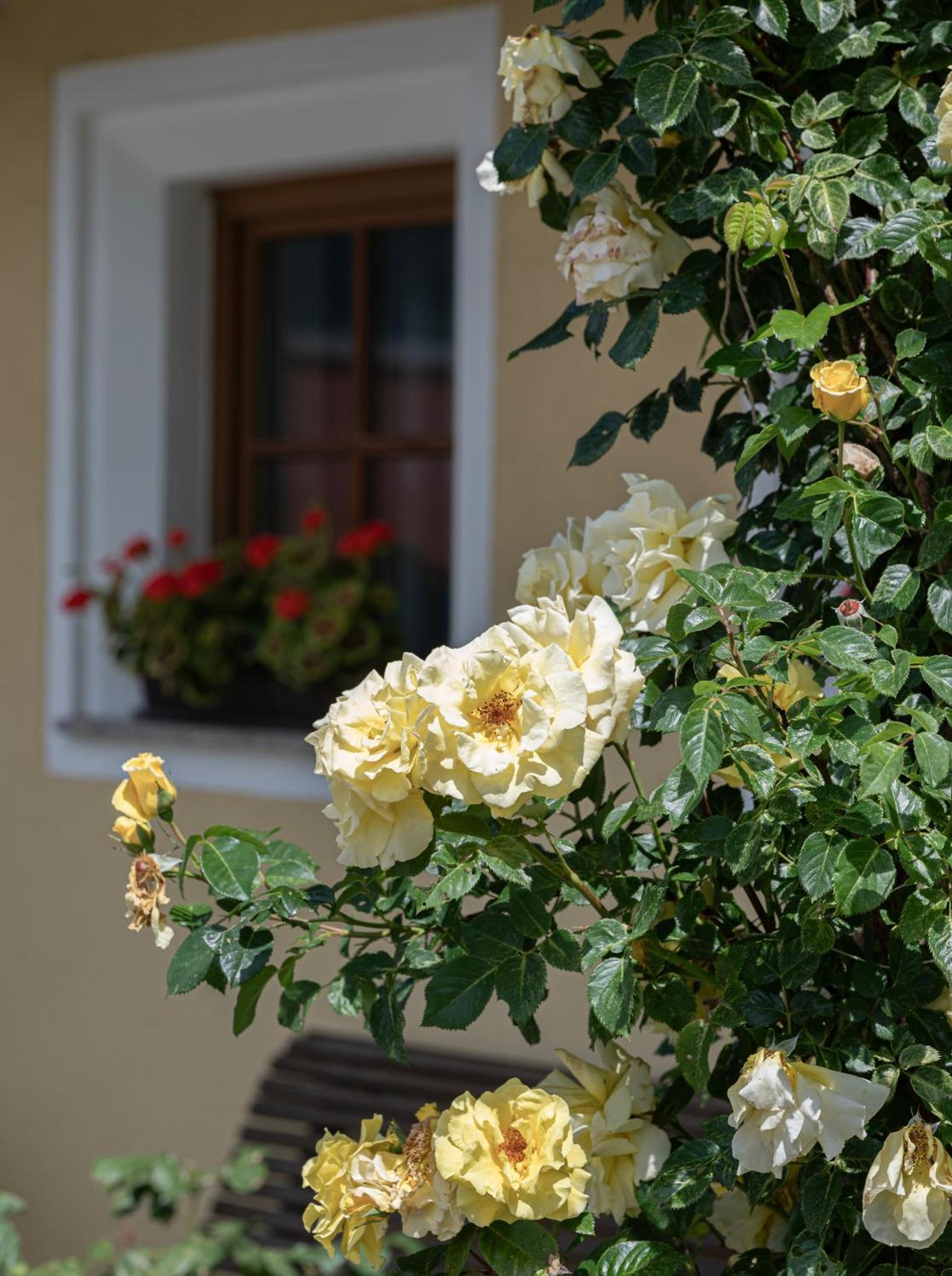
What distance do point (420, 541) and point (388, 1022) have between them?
2.21 metres

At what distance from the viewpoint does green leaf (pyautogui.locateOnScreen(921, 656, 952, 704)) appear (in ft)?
2.83

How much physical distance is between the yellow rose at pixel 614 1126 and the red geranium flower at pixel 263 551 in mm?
2061

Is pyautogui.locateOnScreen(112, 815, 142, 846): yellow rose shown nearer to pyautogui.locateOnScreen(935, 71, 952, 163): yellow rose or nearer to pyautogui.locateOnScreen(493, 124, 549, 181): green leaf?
pyautogui.locateOnScreen(493, 124, 549, 181): green leaf

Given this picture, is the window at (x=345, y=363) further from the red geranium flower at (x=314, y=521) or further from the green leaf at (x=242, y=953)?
the green leaf at (x=242, y=953)

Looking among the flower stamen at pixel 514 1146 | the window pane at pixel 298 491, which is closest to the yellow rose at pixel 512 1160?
the flower stamen at pixel 514 1146

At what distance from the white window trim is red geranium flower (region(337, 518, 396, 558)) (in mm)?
165

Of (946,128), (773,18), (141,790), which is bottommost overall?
(141,790)

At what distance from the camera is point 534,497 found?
8.67 feet

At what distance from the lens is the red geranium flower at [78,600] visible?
2.99 metres

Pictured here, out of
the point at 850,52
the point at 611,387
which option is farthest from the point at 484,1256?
the point at 611,387

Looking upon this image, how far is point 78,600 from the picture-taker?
2.99m

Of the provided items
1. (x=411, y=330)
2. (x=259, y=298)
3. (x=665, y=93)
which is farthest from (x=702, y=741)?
(x=259, y=298)

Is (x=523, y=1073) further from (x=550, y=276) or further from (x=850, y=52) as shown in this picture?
(x=850, y=52)

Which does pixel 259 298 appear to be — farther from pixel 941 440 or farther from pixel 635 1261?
pixel 635 1261
